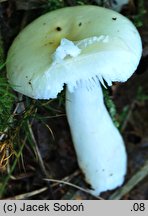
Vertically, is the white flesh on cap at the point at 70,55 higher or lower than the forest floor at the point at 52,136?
higher

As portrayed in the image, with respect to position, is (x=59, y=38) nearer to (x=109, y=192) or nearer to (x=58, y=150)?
(x=58, y=150)

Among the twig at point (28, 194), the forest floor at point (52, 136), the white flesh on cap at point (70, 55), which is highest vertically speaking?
the white flesh on cap at point (70, 55)

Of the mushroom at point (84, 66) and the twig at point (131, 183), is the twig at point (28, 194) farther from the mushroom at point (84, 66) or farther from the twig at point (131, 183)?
the twig at point (131, 183)

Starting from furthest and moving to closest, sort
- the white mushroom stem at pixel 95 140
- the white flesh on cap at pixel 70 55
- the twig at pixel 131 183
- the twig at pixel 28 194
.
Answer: the twig at pixel 131 183, the twig at pixel 28 194, the white mushroom stem at pixel 95 140, the white flesh on cap at pixel 70 55

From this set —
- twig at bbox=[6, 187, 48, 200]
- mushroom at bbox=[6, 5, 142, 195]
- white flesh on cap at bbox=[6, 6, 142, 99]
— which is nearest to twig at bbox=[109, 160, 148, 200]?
mushroom at bbox=[6, 5, 142, 195]

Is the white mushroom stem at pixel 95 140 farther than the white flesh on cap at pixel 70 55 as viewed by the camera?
Yes

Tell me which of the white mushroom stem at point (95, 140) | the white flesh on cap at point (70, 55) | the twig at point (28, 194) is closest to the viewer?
the white flesh on cap at point (70, 55)

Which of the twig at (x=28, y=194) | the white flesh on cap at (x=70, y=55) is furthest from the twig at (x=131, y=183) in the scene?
the white flesh on cap at (x=70, y=55)

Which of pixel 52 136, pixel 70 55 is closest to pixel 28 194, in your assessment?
pixel 52 136
